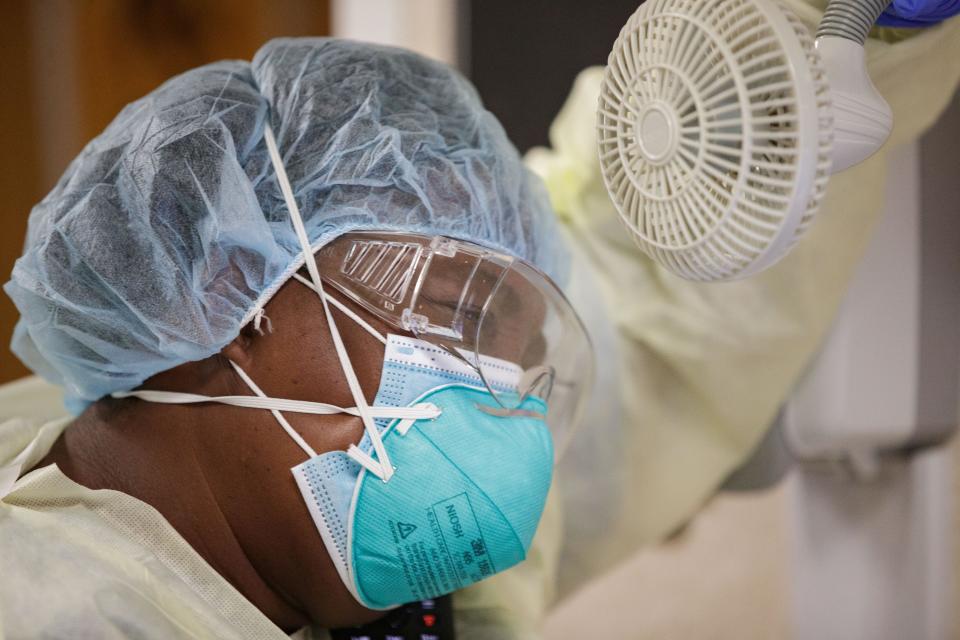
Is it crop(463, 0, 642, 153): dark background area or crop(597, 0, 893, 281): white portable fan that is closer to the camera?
crop(597, 0, 893, 281): white portable fan

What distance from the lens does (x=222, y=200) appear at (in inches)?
27.5

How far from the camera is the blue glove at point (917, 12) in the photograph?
639 millimetres

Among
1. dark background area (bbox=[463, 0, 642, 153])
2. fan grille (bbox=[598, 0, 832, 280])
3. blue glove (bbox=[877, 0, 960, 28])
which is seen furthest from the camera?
dark background area (bbox=[463, 0, 642, 153])

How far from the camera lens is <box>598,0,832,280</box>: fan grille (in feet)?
1.49

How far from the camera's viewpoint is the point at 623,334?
3.53 feet

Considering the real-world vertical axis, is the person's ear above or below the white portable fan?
below

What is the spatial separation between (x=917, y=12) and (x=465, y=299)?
0.43 metres

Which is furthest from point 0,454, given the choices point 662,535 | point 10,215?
point 10,215

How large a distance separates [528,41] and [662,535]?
95 cm

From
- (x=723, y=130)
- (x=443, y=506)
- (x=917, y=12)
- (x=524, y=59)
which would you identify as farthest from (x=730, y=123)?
(x=524, y=59)

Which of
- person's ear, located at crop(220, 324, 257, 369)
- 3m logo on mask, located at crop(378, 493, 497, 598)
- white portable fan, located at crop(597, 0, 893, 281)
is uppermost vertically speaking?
white portable fan, located at crop(597, 0, 893, 281)

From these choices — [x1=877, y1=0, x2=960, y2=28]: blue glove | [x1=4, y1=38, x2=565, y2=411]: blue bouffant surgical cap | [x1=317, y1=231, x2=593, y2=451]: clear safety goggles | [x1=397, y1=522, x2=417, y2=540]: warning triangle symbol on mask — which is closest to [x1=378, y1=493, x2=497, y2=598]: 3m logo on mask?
[x1=397, y1=522, x2=417, y2=540]: warning triangle symbol on mask

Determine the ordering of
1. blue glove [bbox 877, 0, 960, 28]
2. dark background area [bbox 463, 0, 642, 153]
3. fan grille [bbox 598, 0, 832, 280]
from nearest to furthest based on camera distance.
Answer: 1. fan grille [bbox 598, 0, 832, 280]
2. blue glove [bbox 877, 0, 960, 28]
3. dark background area [bbox 463, 0, 642, 153]

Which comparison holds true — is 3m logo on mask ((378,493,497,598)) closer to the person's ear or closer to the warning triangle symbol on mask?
the warning triangle symbol on mask
